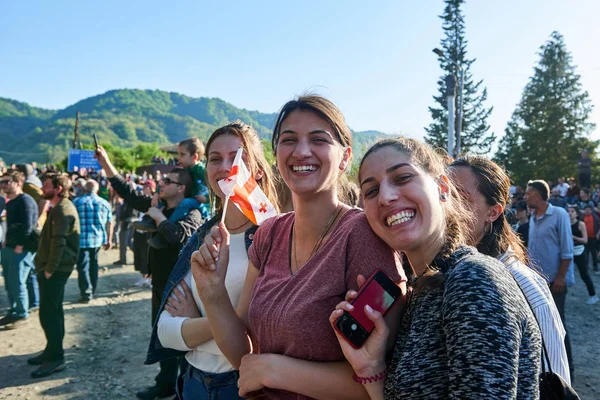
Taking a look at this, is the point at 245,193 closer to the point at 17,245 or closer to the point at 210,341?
the point at 210,341

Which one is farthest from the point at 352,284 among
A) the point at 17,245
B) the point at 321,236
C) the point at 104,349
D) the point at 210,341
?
the point at 17,245

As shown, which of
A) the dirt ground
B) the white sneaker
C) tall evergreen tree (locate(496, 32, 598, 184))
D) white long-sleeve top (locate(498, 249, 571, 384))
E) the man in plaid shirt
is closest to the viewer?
white long-sleeve top (locate(498, 249, 571, 384))

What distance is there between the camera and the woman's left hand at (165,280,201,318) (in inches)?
80.7

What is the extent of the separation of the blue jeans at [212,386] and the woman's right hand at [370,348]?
2.88 feet

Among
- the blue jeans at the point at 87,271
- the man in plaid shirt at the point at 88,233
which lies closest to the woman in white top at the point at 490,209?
the man in plaid shirt at the point at 88,233

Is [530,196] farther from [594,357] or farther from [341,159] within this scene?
[341,159]

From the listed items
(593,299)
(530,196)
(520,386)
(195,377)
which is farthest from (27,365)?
(593,299)

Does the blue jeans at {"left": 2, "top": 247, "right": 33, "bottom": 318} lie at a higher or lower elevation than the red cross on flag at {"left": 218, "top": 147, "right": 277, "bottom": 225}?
lower

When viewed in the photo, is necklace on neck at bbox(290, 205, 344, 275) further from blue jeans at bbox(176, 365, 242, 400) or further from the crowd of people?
blue jeans at bbox(176, 365, 242, 400)

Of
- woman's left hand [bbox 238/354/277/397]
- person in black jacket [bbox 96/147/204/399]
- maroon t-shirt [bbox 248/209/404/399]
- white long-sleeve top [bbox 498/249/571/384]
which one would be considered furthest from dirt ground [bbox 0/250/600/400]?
maroon t-shirt [bbox 248/209/404/399]

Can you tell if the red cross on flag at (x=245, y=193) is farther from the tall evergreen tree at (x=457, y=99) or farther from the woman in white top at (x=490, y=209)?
Result: the tall evergreen tree at (x=457, y=99)

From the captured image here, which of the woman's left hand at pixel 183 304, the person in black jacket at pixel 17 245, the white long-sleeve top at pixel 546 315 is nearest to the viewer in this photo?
the white long-sleeve top at pixel 546 315

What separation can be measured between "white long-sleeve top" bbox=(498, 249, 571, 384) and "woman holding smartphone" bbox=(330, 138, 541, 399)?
720mm

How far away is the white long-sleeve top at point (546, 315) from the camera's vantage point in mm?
1818
